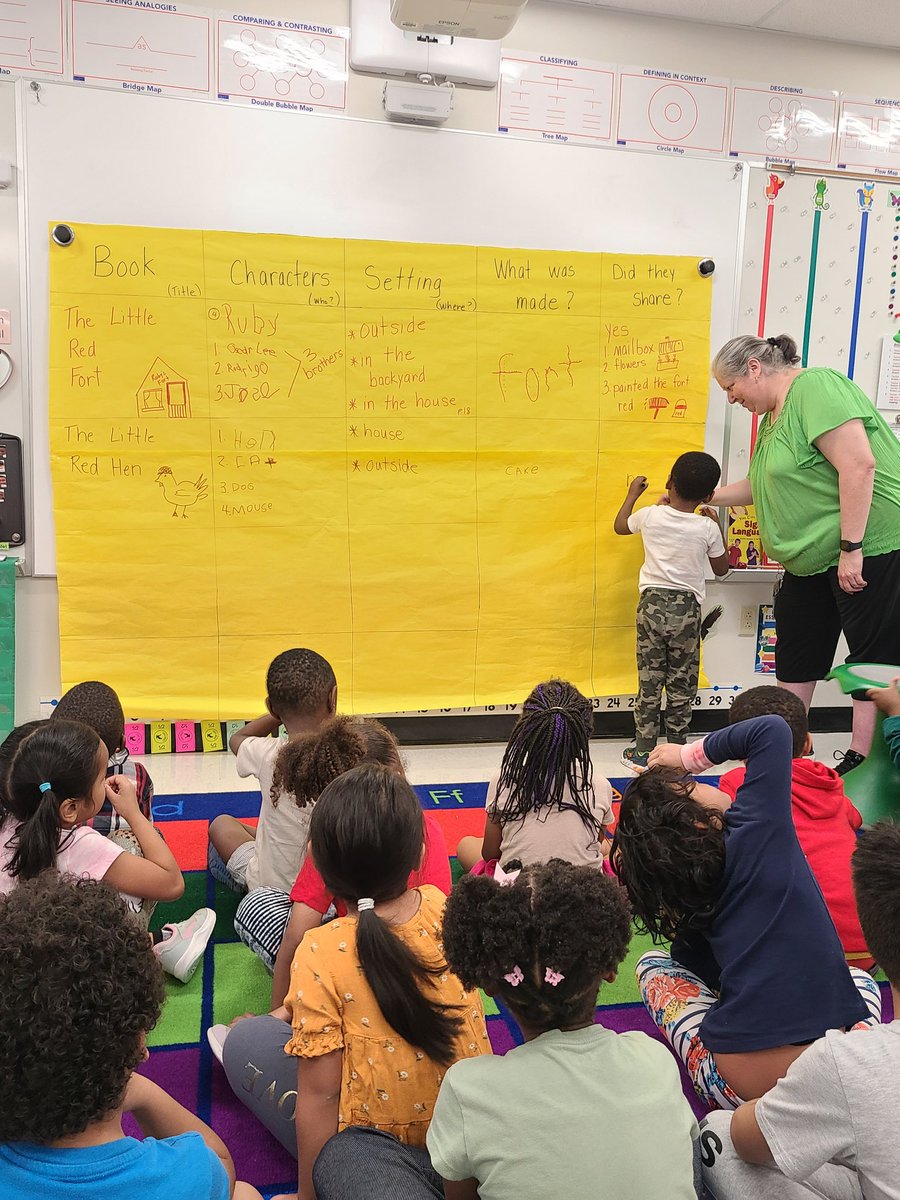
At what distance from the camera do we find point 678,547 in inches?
130

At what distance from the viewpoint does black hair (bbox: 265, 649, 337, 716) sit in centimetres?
199

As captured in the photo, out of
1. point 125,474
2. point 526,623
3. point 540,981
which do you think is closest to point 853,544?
point 526,623

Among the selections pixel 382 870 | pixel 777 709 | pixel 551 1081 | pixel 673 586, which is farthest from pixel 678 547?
pixel 551 1081

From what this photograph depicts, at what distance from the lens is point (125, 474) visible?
123 inches

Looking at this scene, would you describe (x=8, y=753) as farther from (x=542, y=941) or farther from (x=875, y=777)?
(x=875, y=777)

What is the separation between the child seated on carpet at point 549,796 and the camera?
1.72m

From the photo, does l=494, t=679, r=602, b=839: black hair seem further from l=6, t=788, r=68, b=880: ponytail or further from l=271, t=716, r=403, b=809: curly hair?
l=6, t=788, r=68, b=880: ponytail

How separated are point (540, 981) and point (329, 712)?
1.21 metres

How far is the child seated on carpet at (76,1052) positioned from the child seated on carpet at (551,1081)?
256mm

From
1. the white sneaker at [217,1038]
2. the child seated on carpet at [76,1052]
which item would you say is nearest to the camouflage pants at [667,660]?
Result: the white sneaker at [217,1038]

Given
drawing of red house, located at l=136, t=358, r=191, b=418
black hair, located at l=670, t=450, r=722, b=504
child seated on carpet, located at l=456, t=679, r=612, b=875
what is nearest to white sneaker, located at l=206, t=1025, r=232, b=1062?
child seated on carpet, located at l=456, t=679, r=612, b=875

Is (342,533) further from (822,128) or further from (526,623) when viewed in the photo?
(822,128)

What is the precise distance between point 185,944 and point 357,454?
1877 mm

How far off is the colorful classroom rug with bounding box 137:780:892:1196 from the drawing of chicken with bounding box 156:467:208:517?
3.65 feet
